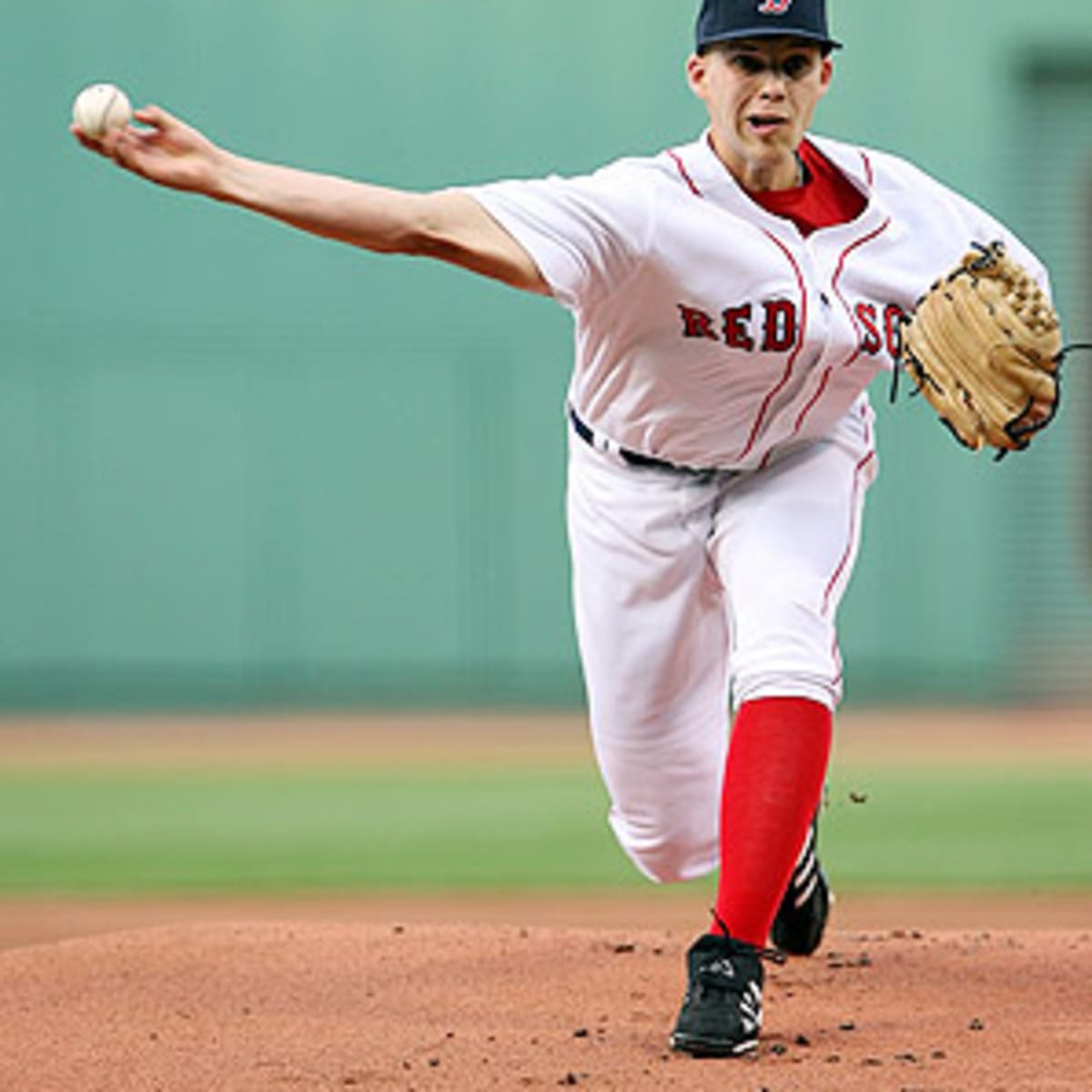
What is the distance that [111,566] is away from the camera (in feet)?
39.9

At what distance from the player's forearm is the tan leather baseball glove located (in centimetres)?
92

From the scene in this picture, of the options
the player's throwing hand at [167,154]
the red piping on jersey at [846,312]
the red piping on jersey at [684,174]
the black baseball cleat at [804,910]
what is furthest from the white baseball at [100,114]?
the black baseball cleat at [804,910]

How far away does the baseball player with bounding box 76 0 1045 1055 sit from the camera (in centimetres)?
343

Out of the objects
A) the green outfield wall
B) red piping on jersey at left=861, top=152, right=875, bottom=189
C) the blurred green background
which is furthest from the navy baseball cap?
the green outfield wall

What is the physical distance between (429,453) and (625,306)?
8.71 metres

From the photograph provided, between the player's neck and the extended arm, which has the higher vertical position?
the player's neck

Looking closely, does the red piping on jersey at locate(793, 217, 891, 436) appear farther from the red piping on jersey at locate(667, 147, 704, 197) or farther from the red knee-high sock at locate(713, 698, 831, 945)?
the red knee-high sock at locate(713, 698, 831, 945)

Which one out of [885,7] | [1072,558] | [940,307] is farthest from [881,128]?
[940,307]

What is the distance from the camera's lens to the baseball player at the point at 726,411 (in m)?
3.43

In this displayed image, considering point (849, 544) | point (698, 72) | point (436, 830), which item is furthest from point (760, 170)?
point (436, 830)

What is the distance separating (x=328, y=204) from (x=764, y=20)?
0.99 metres

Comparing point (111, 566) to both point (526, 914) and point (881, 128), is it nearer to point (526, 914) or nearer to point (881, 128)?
point (881, 128)

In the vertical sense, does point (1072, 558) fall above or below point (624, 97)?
below

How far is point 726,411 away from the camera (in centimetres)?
384
